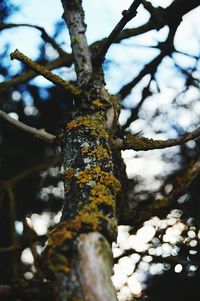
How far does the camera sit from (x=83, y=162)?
144cm

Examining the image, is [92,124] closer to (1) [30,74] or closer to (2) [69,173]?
(2) [69,173]

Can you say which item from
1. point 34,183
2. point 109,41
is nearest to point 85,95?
point 109,41

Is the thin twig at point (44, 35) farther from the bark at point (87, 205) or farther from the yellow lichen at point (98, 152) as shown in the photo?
the yellow lichen at point (98, 152)

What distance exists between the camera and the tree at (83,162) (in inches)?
38.0

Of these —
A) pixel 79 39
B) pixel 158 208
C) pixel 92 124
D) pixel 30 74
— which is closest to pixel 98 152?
pixel 92 124

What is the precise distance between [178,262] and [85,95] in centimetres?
142

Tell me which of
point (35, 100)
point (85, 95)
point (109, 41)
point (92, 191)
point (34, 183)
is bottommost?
point (92, 191)

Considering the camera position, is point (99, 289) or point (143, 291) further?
point (143, 291)

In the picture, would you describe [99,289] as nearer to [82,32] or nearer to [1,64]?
[82,32]

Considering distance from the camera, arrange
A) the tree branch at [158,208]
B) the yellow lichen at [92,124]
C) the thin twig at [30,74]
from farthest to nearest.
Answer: the thin twig at [30,74], the tree branch at [158,208], the yellow lichen at [92,124]

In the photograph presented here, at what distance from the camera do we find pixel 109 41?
1946mm

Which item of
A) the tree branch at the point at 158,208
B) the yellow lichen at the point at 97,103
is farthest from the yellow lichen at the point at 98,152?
the tree branch at the point at 158,208

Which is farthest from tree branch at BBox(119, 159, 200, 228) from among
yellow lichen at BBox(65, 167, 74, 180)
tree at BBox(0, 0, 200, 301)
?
yellow lichen at BBox(65, 167, 74, 180)

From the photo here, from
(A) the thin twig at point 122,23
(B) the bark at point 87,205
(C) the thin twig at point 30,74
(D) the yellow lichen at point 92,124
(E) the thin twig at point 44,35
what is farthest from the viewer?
(C) the thin twig at point 30,74
